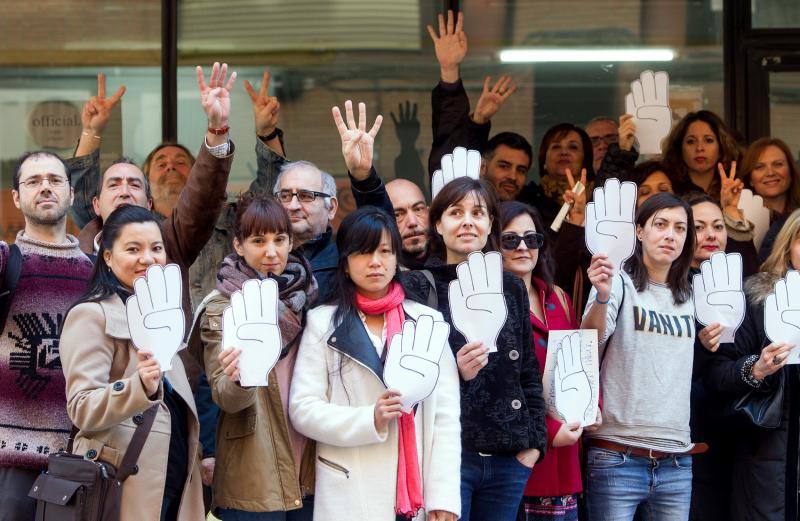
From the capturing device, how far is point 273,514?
14.1 ft

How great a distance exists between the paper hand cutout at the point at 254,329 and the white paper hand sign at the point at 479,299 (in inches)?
27.7

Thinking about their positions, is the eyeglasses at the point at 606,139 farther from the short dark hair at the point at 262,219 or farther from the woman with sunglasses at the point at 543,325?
the short dark hair at the point at 262,219

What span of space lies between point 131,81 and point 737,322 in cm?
422

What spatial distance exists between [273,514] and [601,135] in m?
3.64

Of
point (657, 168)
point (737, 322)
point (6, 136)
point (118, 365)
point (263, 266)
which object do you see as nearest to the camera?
point (118, 365)

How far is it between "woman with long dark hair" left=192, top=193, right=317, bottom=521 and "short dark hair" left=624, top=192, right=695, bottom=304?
1.39m

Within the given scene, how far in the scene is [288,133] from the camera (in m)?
7.68

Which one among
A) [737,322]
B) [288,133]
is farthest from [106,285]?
[288,133]

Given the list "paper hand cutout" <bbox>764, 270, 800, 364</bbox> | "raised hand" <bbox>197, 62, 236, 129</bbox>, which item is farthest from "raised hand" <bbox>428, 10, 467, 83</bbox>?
→ "paper hand cutout" <bbox>764, 270, 800, 364</bbox>

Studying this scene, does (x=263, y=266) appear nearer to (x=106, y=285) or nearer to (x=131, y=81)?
(x=106, y=285)

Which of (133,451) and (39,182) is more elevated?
(39,182)

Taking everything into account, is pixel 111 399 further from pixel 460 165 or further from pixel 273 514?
pixel 460 165

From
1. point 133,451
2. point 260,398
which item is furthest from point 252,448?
point 133,451

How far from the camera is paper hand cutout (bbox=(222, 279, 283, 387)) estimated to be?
414 cm
